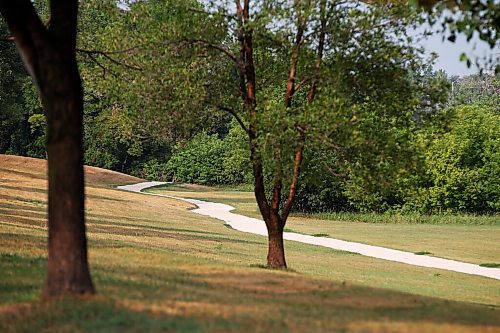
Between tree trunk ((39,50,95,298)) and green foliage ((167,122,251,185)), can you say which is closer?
tree trunk ((39,50,95,298))

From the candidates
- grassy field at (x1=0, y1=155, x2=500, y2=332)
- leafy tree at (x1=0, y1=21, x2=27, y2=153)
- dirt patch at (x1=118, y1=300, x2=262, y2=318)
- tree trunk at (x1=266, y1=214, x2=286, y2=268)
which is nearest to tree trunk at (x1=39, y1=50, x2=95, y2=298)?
grassy field at (x1=0, y1=155, x2=500, y2=332)

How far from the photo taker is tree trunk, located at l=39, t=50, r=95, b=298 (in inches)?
345

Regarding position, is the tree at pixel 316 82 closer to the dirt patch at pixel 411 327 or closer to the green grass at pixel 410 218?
the dirt patch at pixel 411 327

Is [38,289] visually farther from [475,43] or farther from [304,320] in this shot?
[475,43]

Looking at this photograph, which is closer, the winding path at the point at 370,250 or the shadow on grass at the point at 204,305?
the shadow on grass at the point at 204,305

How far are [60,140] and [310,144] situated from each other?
765 cm

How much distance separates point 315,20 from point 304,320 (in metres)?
9.80

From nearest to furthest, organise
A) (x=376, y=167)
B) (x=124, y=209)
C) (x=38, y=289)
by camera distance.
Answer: (x=38, y=289), (x=376, y=167), (x=124, y=209)

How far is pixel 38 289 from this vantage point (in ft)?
31.7

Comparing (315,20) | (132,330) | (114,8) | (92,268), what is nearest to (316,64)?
(315,20)

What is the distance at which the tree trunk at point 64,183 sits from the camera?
877cm

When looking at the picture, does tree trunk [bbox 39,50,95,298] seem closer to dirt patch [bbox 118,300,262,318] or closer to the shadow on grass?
the shadow on grass

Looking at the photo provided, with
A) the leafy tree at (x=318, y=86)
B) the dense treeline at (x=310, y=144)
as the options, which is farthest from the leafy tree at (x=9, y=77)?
the leafy tree at (x=318, y=86)

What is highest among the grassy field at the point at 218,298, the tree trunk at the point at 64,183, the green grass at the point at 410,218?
the tree trunk at the point at 64,183
